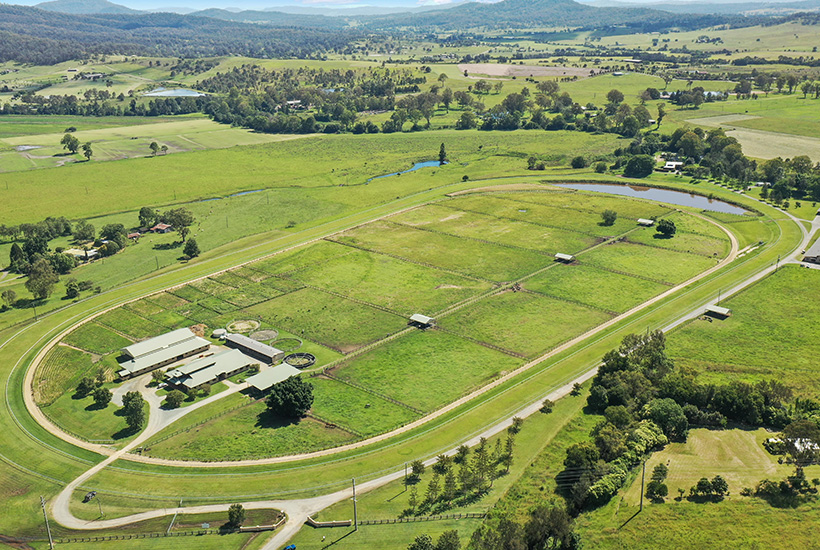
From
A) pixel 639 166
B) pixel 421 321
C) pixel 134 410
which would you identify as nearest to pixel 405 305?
pixel 421 321

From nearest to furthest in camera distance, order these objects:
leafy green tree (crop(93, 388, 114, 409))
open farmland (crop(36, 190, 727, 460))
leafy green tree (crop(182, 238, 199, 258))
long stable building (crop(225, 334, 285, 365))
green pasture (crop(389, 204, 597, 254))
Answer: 1. open farmland (crop(36, 190, 727, 460))
2. leafy green tree (crop(93, 388, 114, 409))
3. long stable building (crop(225, 334, 285, 365))
4. leafy green tree (crop(182, 238, 199, 258))
5. green pasture (crop(389, 204, 597, 254))

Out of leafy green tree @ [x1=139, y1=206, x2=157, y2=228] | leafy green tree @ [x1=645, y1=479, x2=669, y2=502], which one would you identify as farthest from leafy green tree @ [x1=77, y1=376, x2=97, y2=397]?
leafy green tree @ [x1=139, y1=206, x2=157, y2=228]

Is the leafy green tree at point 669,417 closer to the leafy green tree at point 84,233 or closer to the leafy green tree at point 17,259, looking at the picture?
the leafy green tree at point 17,259

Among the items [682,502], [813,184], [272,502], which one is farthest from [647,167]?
[272,502]

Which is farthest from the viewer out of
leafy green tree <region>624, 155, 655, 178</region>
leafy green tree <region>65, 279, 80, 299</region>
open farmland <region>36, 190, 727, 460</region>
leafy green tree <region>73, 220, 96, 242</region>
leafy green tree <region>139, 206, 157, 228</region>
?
leafy green tree <region>624, 155, 655, 178</region>

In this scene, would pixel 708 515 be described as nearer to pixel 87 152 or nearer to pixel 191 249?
pixel 191 249

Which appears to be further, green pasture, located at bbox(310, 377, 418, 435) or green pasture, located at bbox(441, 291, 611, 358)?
green pasture, located at bbox(441, 291, 611, 358)

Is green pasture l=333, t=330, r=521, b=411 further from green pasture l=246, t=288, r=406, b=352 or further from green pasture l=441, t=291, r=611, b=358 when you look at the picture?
green pasture l=246, t=288, r=406, b=352
